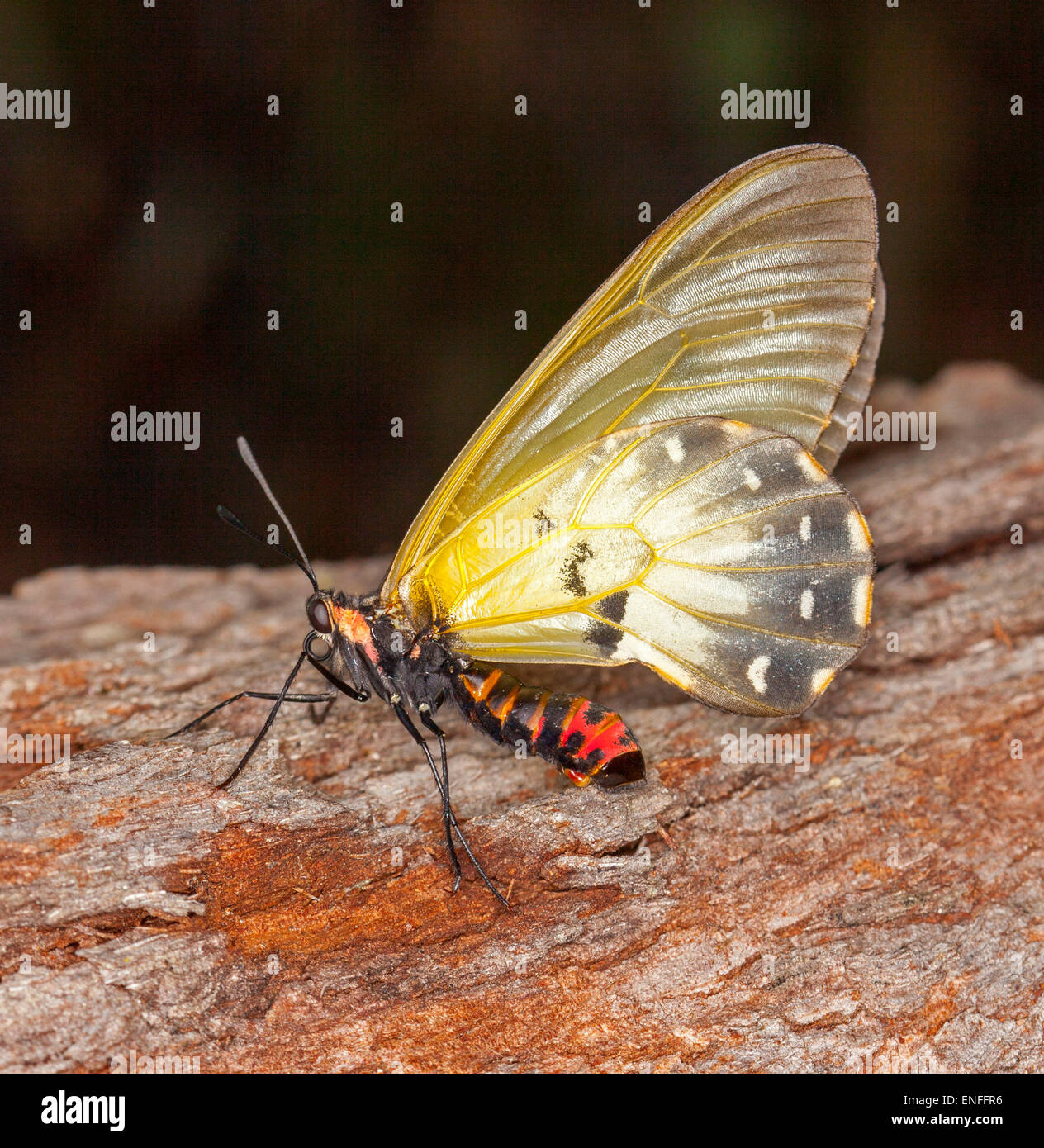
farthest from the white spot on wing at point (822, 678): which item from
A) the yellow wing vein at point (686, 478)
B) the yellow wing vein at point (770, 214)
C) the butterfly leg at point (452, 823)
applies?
the yellow wing vein at point (770, 214)

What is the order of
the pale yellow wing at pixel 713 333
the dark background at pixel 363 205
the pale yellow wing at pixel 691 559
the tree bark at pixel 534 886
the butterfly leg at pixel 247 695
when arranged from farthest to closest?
the dark background at pixel 363 205 → the butterfly leg at pixel 247 695 → the pale yellow wing at pixel 691 559 → the pale yellow wing at pixel 713 333 → the tree bark at pixel 534 886

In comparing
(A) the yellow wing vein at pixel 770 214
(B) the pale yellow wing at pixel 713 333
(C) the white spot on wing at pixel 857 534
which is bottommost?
(C) the white spot on wing at pixel 857 534

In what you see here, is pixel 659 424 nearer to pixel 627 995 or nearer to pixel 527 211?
pixel 627 995

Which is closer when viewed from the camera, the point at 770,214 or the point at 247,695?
the point at 770,214

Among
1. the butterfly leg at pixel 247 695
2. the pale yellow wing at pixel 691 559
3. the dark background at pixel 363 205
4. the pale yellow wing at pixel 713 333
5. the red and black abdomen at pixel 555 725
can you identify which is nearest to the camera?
the pale yellow wing at pixel 713 333

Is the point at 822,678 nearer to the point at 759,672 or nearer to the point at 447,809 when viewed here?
the point at 759,672

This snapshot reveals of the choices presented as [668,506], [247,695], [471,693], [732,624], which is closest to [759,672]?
[732,624]

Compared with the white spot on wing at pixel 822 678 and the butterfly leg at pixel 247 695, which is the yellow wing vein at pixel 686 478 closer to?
the white spot on wing at pixel 822 678

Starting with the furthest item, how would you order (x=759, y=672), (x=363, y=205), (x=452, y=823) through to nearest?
(x=363, y=205) → (x=759, y=672) → (x=452, y=823)
